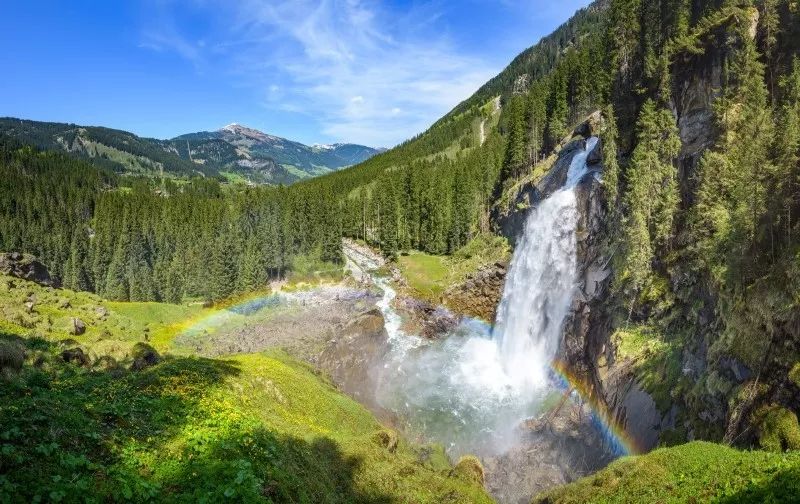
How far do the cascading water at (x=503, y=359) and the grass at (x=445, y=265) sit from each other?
1007 cm

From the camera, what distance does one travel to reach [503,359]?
53750 millimetres

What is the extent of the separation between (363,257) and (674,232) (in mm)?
67700

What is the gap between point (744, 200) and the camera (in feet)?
91.8

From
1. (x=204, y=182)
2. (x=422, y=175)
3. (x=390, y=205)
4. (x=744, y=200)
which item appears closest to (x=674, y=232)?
(x=744, y=200)

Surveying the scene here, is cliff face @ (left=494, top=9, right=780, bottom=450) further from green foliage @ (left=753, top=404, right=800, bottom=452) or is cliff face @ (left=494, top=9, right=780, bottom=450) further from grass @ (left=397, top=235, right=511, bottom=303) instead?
grass @ (left=397, top=235, right=511, bottom=303)

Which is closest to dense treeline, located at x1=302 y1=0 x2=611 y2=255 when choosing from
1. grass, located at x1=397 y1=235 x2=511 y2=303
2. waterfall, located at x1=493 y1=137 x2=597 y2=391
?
grass, located at x1=397 y1=235 x2=511 y2=303

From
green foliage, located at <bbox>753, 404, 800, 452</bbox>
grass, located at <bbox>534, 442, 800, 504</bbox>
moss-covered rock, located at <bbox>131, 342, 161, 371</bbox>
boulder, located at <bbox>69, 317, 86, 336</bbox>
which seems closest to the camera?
grass, located at <bbox>534, 442, 800, 504</bbox>

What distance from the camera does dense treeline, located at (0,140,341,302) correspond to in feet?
282

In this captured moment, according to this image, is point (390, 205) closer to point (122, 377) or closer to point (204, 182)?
point (122, 377)

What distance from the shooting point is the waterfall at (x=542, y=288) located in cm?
4825

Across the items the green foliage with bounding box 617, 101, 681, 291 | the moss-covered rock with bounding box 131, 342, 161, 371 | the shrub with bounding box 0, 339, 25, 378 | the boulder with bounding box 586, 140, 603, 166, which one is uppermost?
the boulder with bounding box 586, 140, 603, 166

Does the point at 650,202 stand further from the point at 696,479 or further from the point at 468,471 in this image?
the point at 468,471

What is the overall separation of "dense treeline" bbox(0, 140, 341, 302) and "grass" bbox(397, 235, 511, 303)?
15.8 meters

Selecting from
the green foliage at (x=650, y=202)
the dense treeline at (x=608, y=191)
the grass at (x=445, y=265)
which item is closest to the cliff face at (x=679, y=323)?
the dense treeline at (x=608, y=191)
